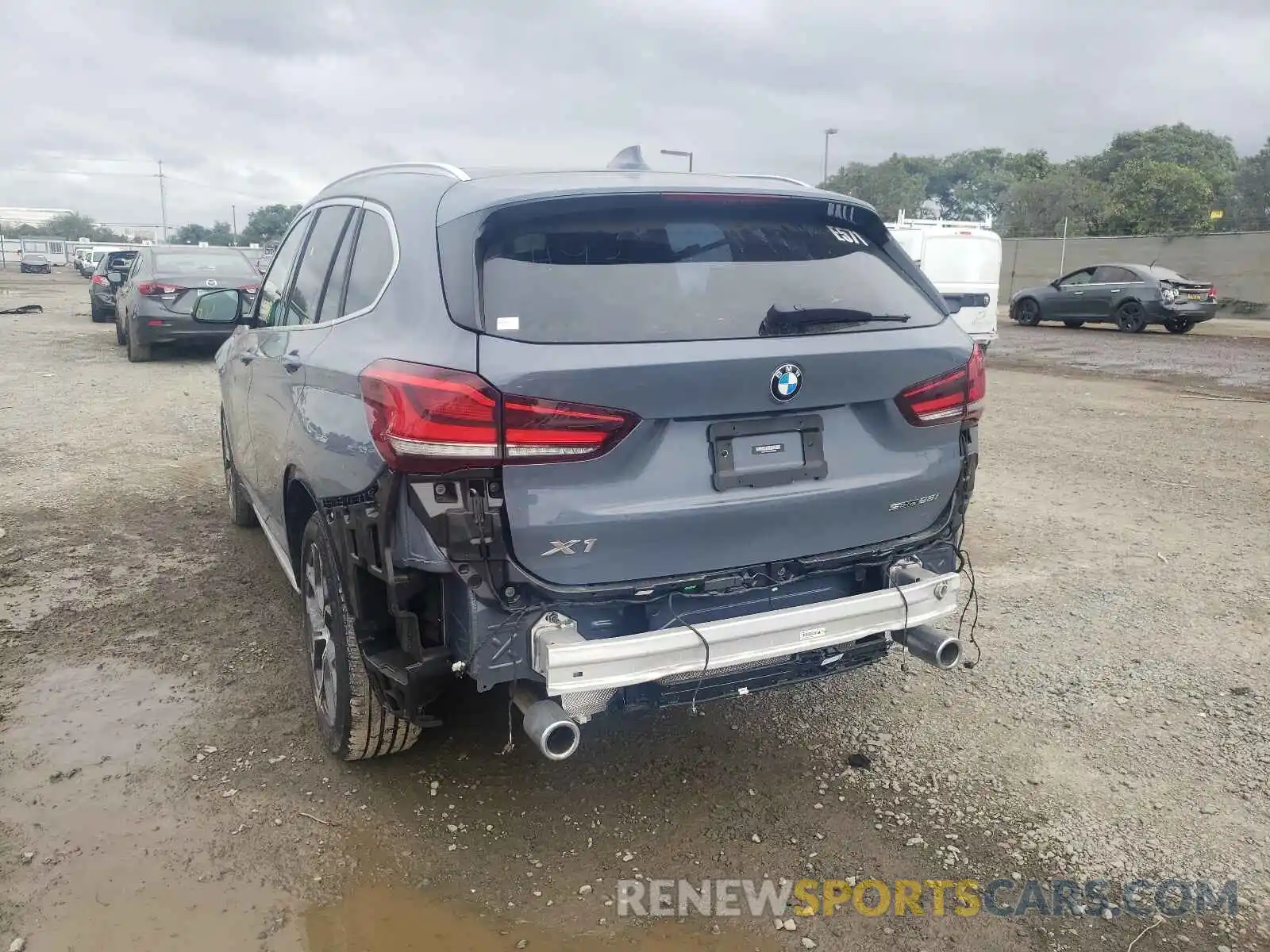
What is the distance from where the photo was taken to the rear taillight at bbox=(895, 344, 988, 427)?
3.16 m

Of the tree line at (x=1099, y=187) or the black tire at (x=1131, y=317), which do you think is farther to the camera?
the tree line at (x=1099, y=187)

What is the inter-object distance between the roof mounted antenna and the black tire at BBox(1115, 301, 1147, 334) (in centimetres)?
2104

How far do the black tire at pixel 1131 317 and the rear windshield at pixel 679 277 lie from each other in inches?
829

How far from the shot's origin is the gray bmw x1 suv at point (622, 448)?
8.67 ft

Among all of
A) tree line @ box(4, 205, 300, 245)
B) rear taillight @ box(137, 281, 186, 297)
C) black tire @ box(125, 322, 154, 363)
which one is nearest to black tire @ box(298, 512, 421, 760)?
rear taillight @ box(137, 281, 186, 297)

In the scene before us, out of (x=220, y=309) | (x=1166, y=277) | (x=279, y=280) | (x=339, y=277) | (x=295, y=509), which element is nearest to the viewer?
(x=339, y=277)

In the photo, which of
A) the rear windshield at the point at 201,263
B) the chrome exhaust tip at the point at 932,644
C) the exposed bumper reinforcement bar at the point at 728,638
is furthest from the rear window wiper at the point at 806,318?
the rear windshield at the point at 201,263

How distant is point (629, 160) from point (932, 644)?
1.97m

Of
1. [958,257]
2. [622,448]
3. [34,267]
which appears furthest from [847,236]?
[34,267]

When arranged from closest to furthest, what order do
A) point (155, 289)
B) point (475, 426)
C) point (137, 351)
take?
point (475, 426) < point (155, 289) < point (137, 351)

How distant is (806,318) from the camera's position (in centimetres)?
300

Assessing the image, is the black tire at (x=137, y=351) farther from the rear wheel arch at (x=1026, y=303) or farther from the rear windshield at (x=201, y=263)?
the rear wheel arch at (x=1026, y=303)

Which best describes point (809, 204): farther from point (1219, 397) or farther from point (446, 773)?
point (1219, 397)

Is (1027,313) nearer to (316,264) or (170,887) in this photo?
(316,264)
